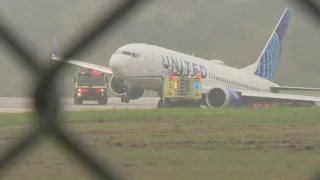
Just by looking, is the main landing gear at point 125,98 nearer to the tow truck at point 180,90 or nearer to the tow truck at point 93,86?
the tow truck at point 93,86

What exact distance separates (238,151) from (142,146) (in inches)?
18.5

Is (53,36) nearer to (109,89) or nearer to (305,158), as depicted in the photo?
(305,158)

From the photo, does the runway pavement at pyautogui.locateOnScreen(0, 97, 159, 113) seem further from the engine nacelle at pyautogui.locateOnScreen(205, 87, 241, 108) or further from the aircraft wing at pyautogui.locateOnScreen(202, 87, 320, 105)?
the aircraft wing at pyautogui.locateOnScreen(202, 87, 320, 105)

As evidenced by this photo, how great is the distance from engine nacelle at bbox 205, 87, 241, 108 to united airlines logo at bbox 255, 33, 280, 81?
81 centimetres

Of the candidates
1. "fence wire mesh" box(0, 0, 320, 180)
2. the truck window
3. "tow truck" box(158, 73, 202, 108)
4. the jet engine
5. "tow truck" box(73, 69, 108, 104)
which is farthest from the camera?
"tow truck" box(158, 73, 202, 108)

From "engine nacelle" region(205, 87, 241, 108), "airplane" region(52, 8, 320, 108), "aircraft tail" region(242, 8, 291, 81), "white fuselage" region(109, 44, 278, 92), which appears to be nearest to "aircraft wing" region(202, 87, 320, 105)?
"airplane" region(52, 8, 320, 108)

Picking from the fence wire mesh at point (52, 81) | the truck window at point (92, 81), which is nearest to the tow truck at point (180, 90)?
the truck window at point (92, 81)

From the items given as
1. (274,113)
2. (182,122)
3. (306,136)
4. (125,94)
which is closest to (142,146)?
(306,136)

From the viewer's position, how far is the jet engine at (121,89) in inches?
238

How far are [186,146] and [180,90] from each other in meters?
4.26

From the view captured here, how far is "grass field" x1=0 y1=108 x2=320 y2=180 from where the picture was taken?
92.1 inches

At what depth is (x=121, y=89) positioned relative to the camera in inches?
264

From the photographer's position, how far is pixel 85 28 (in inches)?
19.7

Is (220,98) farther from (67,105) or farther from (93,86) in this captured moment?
(67,105)
